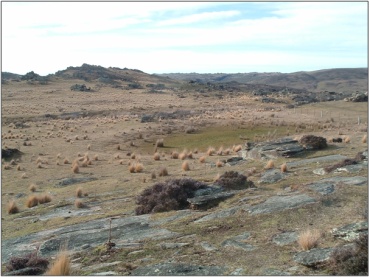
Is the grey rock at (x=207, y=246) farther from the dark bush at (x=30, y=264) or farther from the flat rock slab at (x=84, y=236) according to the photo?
the dark bush at (x=30, y=264)

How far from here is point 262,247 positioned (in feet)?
32.0

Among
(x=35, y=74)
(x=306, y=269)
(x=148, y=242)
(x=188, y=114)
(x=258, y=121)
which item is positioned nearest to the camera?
(x=306, y=269)

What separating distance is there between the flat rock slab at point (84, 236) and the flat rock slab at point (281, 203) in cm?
276

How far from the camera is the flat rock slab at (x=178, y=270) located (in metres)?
8.66

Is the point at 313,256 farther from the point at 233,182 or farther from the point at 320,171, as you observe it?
the point at 320,171

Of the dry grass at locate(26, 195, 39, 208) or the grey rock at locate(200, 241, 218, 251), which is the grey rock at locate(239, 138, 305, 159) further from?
the grey rock at locate(200, 241, 218, 251)

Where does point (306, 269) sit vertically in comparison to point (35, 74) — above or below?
below

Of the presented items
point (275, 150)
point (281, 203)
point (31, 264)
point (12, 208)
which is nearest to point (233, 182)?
point (281, 203)

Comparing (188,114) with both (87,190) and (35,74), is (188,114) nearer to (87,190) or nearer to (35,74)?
(87,190)

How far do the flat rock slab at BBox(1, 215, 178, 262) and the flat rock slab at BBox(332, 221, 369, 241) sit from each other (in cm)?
436

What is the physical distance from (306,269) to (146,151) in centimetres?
3021

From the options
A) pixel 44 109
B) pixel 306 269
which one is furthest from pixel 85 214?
pixel 44 109

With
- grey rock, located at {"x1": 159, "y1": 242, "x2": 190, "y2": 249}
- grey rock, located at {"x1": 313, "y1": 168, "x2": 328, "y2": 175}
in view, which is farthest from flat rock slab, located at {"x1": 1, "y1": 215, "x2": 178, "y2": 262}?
grey rock, located at {"x1": 313, "y1": 168, "x2": 328, "y2": 175}

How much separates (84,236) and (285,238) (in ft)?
20.0
